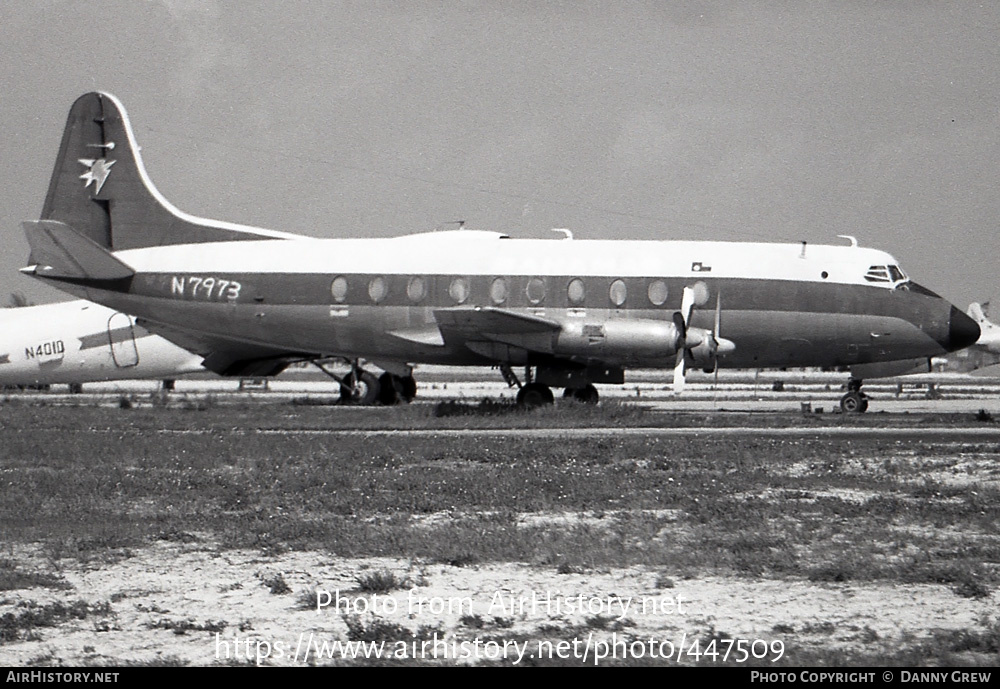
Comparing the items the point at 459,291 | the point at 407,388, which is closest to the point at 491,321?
the point at 459,291

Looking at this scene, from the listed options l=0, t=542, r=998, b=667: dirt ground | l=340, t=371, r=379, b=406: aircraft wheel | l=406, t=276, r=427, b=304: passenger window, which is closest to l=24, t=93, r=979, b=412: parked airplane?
l=406, t=276, r=427, b=304: passenger window

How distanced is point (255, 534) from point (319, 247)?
21.5 m

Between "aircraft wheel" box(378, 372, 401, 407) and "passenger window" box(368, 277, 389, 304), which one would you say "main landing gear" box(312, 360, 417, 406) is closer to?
"aircraft wheel" box(378, 372, 401, 407)

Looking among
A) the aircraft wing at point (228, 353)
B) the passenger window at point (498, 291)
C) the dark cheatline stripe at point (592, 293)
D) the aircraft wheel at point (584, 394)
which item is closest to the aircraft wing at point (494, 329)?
the passenger window at point (498, 291)

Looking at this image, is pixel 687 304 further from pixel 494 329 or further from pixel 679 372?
pixel 494 329

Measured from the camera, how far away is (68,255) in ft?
113

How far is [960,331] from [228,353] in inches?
865

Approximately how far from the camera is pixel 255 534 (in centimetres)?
1445

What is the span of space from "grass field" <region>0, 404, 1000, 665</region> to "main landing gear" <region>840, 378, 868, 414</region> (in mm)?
9444

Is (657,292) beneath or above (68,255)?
beneath

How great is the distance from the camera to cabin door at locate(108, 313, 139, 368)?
44.1 metres

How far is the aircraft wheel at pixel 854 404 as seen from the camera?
35.3m

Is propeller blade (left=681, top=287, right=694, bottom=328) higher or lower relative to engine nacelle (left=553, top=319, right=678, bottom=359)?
higher
